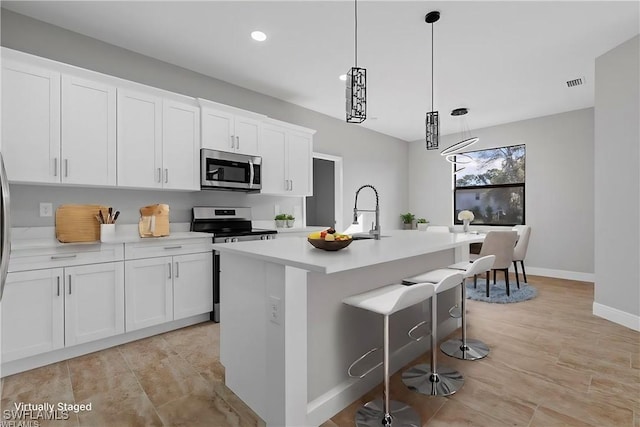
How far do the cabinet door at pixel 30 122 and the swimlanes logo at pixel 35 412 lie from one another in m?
1.54

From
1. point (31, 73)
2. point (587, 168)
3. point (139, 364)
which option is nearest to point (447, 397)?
point (139, 364)

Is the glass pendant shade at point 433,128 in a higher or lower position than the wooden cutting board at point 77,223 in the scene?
higher

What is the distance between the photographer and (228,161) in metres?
3.51

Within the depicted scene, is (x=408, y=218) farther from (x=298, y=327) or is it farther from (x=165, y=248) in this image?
(x=298, y=327)

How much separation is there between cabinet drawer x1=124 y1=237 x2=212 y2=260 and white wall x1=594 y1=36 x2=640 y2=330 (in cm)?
406

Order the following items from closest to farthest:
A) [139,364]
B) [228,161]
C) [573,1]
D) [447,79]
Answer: [139,364], [573,1], [228,161], [447,79]

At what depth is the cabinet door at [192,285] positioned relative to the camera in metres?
2.97

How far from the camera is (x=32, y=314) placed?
2234 mm

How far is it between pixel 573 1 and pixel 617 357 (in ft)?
9.08

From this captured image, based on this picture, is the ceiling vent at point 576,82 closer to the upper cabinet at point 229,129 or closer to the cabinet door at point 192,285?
the upper cabinet at point 229,129

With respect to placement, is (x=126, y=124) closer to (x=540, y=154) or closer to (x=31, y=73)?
(x=31, y=73)

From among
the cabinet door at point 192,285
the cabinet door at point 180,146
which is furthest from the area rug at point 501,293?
the cabinet door at point 180,146

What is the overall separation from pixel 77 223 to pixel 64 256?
45cm

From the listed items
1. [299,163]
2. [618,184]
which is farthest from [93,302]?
[618,184]
